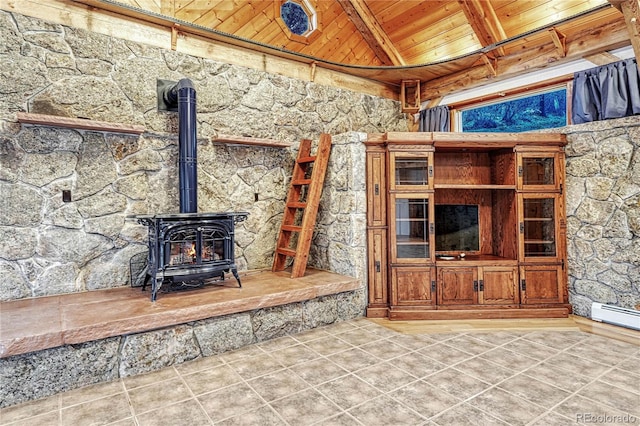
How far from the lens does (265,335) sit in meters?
3.23

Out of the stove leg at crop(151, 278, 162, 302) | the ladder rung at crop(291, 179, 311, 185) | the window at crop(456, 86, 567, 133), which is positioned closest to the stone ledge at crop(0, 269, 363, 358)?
the stove leg at crop(151, 278, 162, 302)

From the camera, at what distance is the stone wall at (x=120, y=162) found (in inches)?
122

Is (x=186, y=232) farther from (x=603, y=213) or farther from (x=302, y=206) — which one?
(x=603, y=213)

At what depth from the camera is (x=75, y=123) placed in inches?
120

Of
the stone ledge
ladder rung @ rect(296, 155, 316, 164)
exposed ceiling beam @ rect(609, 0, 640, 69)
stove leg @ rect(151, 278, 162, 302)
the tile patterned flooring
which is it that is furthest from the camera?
ladder rung @ rect(296, 155, 316, 164)

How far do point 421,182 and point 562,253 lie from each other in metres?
1.69

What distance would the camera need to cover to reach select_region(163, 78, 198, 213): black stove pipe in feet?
11.5

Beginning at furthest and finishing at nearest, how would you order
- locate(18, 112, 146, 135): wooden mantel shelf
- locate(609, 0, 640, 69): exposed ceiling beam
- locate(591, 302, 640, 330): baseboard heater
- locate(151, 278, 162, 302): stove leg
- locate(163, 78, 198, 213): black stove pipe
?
locate(163, 78, 198, 213): black stove pipe → locate(591, 302, 640, 330): baseboard heater → locate(151, 278, 162, 302): stove leg → locate(18, 112, 146, 135): wooden mantel shelf → locate(609, 0, 640, 69): exposed ceiling beam

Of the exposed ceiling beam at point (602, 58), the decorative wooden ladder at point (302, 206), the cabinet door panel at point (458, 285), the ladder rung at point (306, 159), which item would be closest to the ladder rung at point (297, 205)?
the decorative wooden ladder at point (302, 206)

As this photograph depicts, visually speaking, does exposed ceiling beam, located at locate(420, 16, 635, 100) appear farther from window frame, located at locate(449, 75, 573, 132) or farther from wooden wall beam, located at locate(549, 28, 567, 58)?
window frame, located at locate(449, 75, 573, 132)

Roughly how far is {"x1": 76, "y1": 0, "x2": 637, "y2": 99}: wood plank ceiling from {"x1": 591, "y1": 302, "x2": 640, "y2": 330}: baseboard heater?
8.34 ft

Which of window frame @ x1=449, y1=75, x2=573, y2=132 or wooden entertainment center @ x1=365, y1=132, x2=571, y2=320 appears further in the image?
window frame @ x1=449, y1=75, x2=573, y2=132

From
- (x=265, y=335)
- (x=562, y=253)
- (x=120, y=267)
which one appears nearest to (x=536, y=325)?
(x=562, y=253)

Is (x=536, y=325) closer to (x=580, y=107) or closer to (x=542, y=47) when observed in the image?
(x=580, y=107)
